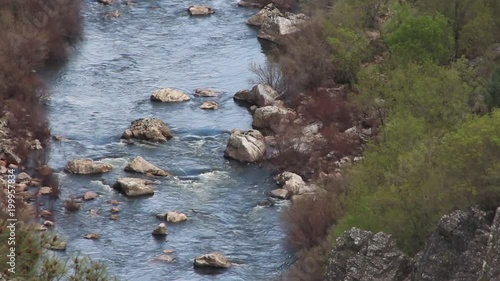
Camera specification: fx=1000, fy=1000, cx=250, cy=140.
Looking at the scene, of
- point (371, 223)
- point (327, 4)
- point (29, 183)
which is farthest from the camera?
point (327, 4)

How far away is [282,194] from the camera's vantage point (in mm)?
41000

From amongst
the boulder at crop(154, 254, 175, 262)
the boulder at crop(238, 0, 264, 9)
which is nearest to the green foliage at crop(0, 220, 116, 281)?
the boulder at crop(154, 254, 175, 262)

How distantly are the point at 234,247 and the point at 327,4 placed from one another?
92.6 feet

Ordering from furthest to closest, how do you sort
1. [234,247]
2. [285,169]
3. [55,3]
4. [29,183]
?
[55,3]
[285,169]
[29,183]
[234,247]

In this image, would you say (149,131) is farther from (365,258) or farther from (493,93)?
(365,258)

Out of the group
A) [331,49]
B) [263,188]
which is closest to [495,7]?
[331,49]

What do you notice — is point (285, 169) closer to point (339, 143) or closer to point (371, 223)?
point (339, 143)

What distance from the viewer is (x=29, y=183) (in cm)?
4088

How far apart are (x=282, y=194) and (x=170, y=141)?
7366 mm

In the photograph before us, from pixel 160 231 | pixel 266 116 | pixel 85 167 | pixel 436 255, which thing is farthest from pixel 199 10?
pixel 436 255

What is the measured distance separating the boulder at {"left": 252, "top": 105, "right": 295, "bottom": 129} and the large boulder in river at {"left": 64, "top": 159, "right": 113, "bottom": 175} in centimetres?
883

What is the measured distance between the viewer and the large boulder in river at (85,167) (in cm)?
4212

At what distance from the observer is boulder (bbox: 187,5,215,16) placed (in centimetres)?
6316

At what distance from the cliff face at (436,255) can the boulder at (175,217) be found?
9.35 metres
